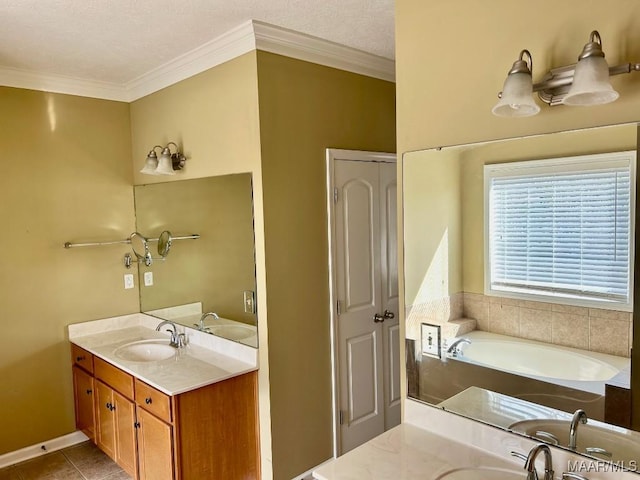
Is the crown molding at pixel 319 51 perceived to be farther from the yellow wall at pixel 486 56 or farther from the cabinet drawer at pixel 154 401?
the cabinet drawer at pixel 154 401

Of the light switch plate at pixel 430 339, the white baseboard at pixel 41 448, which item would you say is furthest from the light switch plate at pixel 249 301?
the white baseboard at pixel 41 448

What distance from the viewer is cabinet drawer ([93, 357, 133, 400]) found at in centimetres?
272

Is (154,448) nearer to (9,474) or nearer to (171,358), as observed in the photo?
(171,358)

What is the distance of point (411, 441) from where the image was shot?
1.77 meters

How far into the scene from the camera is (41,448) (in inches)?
130

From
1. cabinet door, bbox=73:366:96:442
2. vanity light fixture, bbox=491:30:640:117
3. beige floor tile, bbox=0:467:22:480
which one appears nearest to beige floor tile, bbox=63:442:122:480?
cabinet door, bbox=73:366:96:442

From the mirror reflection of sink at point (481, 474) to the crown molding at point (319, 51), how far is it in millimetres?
2148

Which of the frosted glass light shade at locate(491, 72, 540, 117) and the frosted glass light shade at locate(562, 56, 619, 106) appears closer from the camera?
the frosted glass light shade at locate(562, 56, 619, 106)

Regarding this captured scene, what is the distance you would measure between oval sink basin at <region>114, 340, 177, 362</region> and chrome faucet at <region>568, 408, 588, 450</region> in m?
2.30

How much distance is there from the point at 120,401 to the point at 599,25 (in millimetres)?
2908

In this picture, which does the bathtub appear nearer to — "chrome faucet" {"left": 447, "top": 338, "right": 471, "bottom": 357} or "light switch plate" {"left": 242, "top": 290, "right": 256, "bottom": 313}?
"chrome faucet" {"left": 447, "top": 338, "right": 471, "bottom": 357}

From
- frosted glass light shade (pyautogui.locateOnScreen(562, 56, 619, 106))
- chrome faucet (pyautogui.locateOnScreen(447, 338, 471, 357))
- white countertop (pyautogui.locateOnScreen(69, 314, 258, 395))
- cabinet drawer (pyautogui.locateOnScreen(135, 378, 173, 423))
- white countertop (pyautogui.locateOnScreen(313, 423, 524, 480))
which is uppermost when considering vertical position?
frosted glass light shade (pyautogui.locateOnScreen(562, 56, 619, 106))

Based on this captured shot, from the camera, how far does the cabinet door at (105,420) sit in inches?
116

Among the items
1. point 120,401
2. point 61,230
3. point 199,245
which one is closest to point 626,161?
point 199,245
